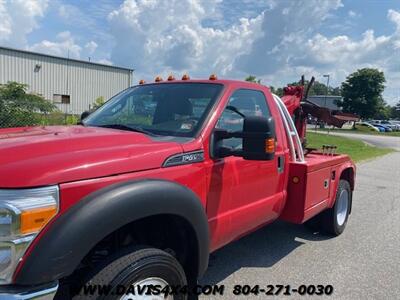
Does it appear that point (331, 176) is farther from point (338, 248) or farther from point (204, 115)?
point (204, 115)

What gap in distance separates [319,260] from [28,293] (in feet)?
11.4

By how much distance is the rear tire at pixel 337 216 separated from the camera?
553 cm

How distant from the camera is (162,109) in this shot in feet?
11.9

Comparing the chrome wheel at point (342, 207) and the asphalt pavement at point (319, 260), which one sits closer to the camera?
the asphalt pavement at point (319, 260)

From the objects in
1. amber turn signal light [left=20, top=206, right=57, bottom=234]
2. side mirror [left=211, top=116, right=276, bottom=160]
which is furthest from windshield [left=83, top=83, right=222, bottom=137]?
amber turn signal light [left=20, top=206, right=57, bottom=234]

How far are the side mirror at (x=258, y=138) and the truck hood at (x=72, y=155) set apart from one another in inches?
18.8

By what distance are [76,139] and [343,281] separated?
9.61 ft

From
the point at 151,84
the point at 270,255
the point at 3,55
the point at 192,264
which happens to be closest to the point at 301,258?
the point at 270,255

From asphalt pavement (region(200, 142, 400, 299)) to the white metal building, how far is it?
76.7 ft

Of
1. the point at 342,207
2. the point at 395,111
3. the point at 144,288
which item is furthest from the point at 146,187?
the point at 395,111

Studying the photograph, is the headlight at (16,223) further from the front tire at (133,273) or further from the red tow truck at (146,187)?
the front tire at (133,273)

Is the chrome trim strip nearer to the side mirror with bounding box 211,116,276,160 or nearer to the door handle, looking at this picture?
the side mirror with bounding box 211,116,276,160

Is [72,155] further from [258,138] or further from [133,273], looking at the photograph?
[258,138]

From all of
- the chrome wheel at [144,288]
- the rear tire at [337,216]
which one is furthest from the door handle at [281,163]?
the chrome wheel at [144,288]
